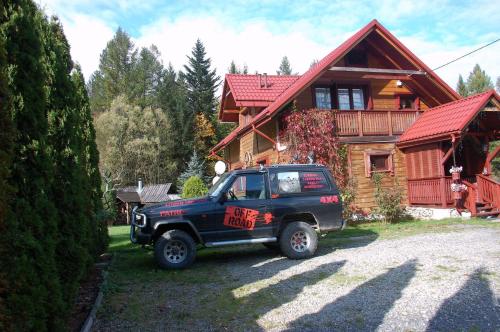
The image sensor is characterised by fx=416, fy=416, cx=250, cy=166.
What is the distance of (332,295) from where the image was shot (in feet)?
19.1

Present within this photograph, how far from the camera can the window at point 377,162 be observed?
16469 mm

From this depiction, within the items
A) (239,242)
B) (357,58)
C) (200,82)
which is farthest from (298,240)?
(200,82)

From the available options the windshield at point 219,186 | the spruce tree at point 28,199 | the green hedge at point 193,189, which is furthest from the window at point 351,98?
the spruce tree at point 28,199

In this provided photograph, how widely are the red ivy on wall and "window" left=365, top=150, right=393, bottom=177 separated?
136cm

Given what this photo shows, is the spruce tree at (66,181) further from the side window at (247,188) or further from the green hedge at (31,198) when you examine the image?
the side window at (247,188)

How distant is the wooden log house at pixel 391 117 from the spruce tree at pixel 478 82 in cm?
5846

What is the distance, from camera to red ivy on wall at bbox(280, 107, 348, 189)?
15141 millimetres

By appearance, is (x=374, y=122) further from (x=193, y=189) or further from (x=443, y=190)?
(x=193, y=189)

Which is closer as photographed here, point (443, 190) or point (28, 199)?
point (28, 199)

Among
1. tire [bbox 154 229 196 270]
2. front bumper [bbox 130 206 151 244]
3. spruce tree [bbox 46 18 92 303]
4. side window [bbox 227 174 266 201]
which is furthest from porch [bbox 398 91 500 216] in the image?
spruce tree [bbox 46 18 92 303]

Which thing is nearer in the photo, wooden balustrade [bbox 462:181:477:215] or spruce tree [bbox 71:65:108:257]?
spruce tree [bbox 71:65:108:257]

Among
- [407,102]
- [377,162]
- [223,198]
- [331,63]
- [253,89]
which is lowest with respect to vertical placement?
[223,198]

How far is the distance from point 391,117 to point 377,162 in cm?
195

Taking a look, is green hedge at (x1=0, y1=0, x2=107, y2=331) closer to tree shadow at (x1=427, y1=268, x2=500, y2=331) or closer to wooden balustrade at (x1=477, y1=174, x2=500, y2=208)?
tree shadow at (x1=427, y1=268, x2=500, y2=331)
